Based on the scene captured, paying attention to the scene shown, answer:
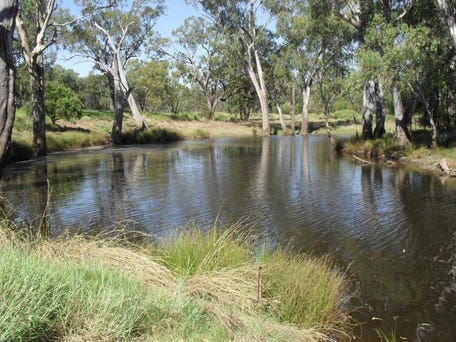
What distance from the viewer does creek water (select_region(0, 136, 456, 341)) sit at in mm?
6859

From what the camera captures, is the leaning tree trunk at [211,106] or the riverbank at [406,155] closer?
the riverbank at [406,155]

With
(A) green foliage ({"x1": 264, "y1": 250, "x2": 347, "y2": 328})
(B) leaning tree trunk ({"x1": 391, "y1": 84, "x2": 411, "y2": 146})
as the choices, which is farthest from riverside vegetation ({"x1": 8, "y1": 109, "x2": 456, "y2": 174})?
(A) green foliage ({"x1": 264, "y1": 250, "x2": 347, "y2": 328})

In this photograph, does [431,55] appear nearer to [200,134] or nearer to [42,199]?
[42,199]

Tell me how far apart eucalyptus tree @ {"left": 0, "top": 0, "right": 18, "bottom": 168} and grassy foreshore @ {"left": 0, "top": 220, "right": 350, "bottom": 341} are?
1803 millimetres

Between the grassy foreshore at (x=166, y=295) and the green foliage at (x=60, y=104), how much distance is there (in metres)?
35.8

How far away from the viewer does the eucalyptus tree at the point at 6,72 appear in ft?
22.9

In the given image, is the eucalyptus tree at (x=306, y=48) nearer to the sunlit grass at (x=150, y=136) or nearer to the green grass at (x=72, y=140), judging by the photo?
the sunlit grass at (x=150, y=136)

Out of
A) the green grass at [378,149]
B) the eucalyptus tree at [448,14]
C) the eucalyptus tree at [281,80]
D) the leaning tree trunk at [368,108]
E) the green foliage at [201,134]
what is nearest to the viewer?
the eucalyptus tree at [448,14]

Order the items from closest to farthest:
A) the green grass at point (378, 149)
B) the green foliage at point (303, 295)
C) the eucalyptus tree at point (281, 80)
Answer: the green foliage at point (303, 295) → the green grass at point (378, 149) → the eucalyptus tree at point (281, 80)

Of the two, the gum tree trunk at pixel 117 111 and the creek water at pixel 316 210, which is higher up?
the gum tree trunk at pixel 117 111

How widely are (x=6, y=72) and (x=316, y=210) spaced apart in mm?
8567

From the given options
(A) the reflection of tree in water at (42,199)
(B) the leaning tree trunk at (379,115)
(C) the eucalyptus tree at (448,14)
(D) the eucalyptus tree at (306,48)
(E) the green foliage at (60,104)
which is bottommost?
(A) the reflection of tree in water at (42,199)

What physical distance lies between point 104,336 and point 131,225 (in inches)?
290

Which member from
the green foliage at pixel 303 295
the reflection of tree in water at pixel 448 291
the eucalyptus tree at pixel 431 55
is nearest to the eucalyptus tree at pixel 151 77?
the eucalyptus tree at pixel 431 55
